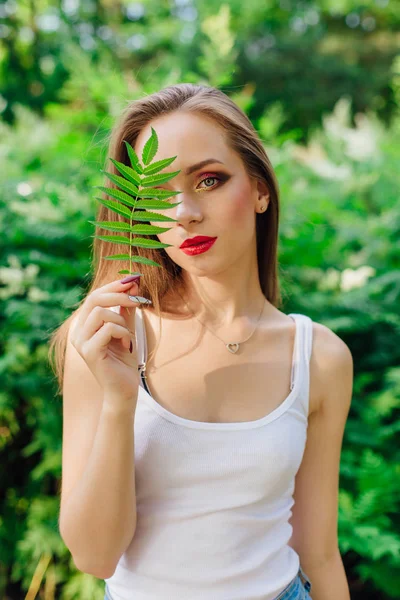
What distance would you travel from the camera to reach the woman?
1.46m

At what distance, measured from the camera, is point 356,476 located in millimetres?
3074

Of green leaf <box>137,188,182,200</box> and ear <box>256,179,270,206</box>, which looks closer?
green leaf <box>137,188,182,200</box>

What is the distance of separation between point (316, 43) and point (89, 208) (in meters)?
18.9

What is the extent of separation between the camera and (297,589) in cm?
178

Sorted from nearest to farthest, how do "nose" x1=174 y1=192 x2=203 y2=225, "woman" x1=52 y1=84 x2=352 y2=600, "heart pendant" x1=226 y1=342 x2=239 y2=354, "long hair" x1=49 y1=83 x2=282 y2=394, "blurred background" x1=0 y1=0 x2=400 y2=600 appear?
"woman" x1=52 y1=84 x2=352 y2=600
"nose" x1=174 y1=192 x2=203 y2=225
"long hair" x1=49 y1=83 x2=282 y2=394
"heart pendant" x1=226 y1=342 x2=239 y2=354
"blurred background" x1=0 y1=0 x2=400 y2=600

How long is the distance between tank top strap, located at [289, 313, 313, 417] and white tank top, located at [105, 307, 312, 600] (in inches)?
6.1

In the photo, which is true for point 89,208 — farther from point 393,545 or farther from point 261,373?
point 393,545

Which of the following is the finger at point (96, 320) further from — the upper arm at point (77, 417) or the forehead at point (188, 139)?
the forehead at point (188, 139)

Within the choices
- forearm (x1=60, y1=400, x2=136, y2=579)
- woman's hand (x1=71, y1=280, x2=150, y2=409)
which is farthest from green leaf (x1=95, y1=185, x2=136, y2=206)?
forearm (x1=60, y1=400, x2=136, y2=579)

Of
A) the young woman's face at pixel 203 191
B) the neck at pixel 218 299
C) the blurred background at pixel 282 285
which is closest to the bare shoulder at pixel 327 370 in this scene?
the neck at pixel 218 299

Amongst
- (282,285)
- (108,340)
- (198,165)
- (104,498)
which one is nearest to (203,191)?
(198,165)

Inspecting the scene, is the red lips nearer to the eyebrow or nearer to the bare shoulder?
the eyebrow

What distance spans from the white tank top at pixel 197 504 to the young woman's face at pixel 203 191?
41 cm

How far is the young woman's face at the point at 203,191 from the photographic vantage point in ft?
5.29
